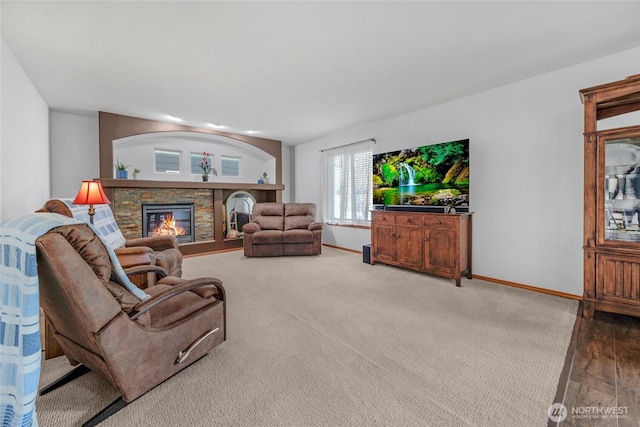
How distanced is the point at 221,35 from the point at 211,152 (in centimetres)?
381

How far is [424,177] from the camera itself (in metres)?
4.07

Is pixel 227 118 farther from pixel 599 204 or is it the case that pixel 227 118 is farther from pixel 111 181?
pixel 599 204

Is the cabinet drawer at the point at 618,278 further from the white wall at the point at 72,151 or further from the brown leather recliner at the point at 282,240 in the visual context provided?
the white wall at the point at 72,151

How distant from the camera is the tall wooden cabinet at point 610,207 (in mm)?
2326

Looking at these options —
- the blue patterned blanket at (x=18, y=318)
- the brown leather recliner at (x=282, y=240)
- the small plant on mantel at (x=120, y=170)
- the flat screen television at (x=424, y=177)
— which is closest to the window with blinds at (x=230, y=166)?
the brown leather recliner at (x=282, y=240)

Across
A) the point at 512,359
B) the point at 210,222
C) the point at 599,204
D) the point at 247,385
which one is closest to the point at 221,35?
the point at 247,385

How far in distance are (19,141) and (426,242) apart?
4.72m

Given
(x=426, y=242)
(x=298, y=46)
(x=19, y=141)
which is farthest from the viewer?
(x=426, y=242)

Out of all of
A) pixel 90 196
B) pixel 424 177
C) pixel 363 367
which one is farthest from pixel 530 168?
pixel 90 196

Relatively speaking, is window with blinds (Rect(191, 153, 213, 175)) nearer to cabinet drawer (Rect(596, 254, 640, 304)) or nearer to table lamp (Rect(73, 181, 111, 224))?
table lamp (Rect(73, 181, 111, 224))

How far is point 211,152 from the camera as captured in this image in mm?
5859

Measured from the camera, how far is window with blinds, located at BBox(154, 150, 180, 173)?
5297 mm

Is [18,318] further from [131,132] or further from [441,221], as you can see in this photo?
[131,132]

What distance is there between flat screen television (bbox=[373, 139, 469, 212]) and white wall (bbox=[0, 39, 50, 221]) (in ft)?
14.1
